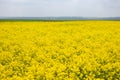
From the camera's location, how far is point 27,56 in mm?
11203

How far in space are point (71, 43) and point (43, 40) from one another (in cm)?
172

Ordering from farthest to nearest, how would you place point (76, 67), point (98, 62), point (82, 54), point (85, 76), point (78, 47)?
point (78, 47), point (82, 54), point (98, 62), point (76, 67), point (85, 76)

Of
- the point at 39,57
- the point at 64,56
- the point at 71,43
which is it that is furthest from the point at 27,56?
the point at 71,43

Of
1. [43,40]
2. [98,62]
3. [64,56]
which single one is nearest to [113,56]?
[98,62]

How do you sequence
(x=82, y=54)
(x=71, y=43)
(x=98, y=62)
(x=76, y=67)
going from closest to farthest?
(x=76, y=67) < (x=98, y=62) < (x=82, y=54) < (x=71, y=43)

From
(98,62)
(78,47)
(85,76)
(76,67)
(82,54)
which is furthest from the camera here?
(78,47)

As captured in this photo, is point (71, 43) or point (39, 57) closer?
point (39, 57)

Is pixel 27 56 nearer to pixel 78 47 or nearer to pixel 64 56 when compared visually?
pixel 64 56

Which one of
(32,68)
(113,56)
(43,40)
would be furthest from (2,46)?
(113,56)

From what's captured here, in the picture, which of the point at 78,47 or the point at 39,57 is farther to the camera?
the point at 78,47

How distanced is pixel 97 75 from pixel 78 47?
13.1 feet

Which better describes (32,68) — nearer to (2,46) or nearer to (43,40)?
(2,46)

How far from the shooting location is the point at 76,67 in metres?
9.73

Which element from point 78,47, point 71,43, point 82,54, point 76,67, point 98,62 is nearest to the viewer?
point 76,67
